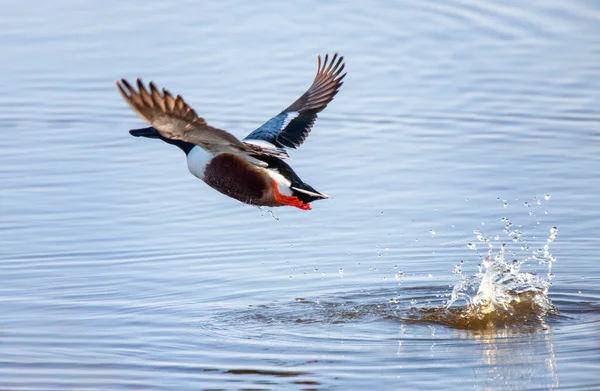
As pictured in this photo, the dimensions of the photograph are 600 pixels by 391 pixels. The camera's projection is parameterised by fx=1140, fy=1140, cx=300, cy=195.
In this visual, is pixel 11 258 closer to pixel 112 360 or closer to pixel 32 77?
pixel 112 360

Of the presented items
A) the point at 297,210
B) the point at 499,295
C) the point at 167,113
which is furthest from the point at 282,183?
the point at 297,210

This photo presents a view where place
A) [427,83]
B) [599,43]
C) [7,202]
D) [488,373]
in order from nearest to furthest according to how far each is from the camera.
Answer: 1. [488,373]
2. [7,202]
3. [427,83]
4. [599,43]

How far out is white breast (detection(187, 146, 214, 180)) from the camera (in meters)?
6.62

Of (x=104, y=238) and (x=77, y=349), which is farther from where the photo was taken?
(x=104, y=238)

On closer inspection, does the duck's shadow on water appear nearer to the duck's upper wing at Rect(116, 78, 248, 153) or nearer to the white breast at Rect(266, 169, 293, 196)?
the white breast at Rect(266, 169, 293, 196)

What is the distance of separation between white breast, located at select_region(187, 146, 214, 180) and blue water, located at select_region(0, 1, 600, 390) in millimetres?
811

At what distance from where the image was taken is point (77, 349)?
19.9ft

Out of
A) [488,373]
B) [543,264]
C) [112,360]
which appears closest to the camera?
[488,373]

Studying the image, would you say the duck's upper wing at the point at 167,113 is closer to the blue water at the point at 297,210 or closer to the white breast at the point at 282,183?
the white breast at the point at 282,183

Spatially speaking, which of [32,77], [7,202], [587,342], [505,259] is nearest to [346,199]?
[505,259]

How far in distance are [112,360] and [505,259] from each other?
2911 millimetres

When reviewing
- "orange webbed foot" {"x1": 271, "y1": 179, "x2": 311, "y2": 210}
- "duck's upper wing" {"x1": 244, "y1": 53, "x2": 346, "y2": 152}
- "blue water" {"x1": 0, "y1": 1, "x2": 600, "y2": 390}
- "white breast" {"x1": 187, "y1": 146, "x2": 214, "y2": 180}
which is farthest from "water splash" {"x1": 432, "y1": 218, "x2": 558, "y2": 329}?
"white breast" {"x1": 187, "y1": 146, "x2": 214, "y2": 180}

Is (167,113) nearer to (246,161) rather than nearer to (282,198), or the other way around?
(246,161)

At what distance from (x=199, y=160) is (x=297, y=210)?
2316 mm
